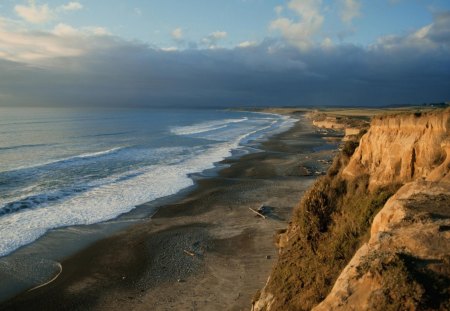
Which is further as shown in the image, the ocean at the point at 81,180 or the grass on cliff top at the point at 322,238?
the ocean at the point at 81,180

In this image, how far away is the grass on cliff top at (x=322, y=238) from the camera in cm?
957

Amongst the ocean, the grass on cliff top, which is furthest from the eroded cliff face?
the ocean

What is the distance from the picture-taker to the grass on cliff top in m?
9.57

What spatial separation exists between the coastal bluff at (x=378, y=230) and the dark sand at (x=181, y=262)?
88.2 inches

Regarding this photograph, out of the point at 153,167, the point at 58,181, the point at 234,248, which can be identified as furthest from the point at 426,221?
the point at 153,167

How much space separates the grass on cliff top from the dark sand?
2.55 metres

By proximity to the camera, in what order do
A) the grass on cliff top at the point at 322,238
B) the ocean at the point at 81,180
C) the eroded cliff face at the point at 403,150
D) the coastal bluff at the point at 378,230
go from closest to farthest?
the coastal bluff at the point at 378,230, the grass on cliff top at the point at 322,238, the eroded cliff face at the point at 403,150, the ocean at the point at 81,180

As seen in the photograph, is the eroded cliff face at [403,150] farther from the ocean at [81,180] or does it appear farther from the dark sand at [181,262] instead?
the ocean at [81,180]

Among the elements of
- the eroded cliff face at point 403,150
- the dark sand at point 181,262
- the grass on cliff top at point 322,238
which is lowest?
the dark sand at point 181,262

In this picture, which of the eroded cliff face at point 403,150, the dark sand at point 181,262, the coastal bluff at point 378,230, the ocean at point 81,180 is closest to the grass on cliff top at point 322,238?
the coastal bluff at point 378,230

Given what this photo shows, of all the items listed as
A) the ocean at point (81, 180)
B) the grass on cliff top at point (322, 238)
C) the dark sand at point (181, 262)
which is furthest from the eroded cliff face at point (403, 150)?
the ocean at point (81, 180)

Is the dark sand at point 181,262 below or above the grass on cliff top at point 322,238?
below

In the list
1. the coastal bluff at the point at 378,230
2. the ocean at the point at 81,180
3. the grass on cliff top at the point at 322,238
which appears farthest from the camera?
the ocean at the point at 81,180

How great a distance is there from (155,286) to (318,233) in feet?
20.9
